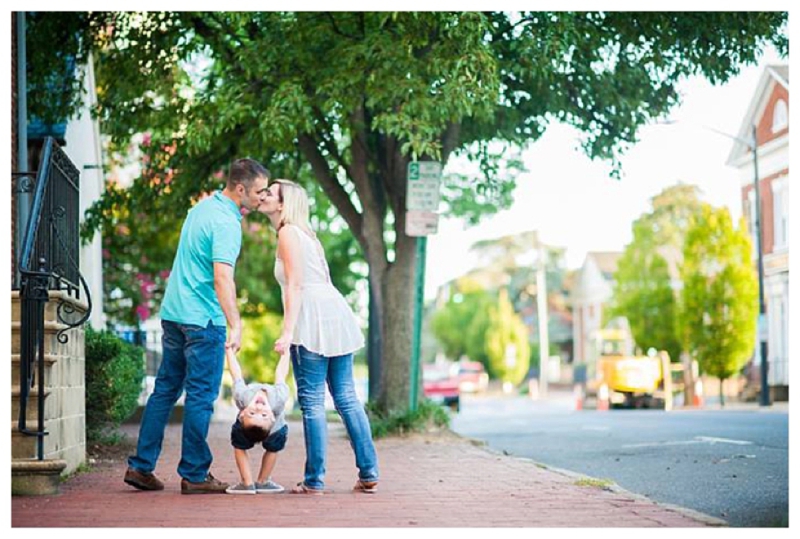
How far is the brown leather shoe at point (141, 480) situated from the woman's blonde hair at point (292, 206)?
1.52 m

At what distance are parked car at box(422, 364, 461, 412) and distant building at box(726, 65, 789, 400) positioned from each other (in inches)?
295

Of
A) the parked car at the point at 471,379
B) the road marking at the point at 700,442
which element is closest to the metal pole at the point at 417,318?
the road marking at the point at 700,442

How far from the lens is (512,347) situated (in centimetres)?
7106

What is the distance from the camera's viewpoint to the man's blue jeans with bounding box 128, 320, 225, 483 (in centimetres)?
770

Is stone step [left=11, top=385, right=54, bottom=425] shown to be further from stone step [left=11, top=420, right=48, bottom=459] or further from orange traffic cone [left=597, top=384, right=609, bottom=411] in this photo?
orange traffic cone [left=597, top=384, right=609, bottom=411]

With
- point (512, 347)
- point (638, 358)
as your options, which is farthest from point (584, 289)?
point (638, 358)

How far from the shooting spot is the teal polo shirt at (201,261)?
773 centimetres

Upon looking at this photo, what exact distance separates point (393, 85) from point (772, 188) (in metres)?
21.5

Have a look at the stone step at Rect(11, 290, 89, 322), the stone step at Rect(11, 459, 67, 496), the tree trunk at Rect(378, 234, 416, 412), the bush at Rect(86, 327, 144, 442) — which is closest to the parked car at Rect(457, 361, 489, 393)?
the tree trunk at Rect(378, 234, 416, 412)

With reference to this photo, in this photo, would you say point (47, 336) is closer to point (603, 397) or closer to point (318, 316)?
point (318, 316)

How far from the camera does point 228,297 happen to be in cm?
759

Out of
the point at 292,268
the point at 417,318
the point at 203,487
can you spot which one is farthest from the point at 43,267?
the point at 417,318
